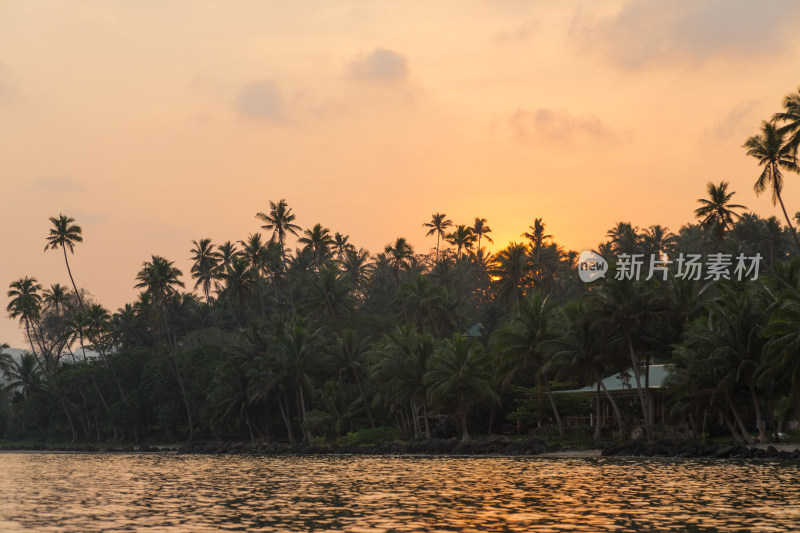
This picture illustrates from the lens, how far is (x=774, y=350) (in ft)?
136

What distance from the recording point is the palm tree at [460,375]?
61.9m

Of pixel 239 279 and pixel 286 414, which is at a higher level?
pixel 239 279

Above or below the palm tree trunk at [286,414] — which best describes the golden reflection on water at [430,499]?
below

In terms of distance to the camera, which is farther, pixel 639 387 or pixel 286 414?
pixel 286 414

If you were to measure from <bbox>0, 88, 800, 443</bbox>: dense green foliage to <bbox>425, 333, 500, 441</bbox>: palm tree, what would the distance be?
0.13 meters

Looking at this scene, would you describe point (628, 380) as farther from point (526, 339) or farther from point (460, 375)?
point (460, 375)

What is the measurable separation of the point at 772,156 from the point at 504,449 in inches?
1007

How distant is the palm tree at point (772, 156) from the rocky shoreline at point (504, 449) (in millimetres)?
13396

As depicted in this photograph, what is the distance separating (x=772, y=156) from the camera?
48781 millimetres

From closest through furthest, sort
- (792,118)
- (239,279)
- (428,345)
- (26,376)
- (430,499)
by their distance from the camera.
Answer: (430,499) → (792,118) → (428,345) → (239,279) → (26,376)

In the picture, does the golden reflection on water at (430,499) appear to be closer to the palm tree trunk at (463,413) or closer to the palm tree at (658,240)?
the palm tree trunk at (463,413)

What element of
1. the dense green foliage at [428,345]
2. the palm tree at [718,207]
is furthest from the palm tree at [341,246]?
the palm tree at [718,207]

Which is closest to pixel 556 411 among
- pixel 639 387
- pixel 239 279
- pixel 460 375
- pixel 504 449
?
pixel 504 449

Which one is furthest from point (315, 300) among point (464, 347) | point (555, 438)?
point (555, 438)
